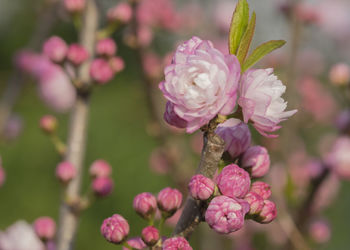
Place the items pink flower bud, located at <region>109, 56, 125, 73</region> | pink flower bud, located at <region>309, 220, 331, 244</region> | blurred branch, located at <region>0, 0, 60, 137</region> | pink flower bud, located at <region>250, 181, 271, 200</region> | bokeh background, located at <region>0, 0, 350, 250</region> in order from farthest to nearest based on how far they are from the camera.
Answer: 1. bokeh background, located at <region>0, 0, 350, 250</region>
2. blurred branch, located at <region>0, 0, 60, 137</region>
3. pink flower bud, located at <region>309, 220, 331, 244</region>
4. pink flower bud, located at <region>109, 56, 125, 73</region>
5. pink flower bud, located at <region>250, 181, 271, 200</region>

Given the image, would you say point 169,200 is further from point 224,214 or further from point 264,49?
point 264,49

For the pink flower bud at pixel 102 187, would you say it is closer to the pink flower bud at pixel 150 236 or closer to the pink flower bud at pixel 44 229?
the pink flower bud at pixel 44 229

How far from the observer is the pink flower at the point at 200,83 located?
77cm

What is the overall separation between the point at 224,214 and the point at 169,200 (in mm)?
152

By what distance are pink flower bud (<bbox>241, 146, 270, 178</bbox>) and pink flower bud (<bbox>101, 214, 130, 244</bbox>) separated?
0.82 ft

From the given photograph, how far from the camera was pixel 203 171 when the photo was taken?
2.63ft

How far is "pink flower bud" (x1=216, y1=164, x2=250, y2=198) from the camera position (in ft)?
2.57

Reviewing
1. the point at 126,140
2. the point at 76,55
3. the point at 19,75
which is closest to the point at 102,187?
the point at 76,55

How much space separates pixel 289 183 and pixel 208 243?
0.66m

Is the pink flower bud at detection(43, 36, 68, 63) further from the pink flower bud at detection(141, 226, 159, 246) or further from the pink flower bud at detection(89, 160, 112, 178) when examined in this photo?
the pink flower bud at detection(141, 226, 159, 246)

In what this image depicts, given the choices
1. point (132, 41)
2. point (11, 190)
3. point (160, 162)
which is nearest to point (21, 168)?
point (11, 190)

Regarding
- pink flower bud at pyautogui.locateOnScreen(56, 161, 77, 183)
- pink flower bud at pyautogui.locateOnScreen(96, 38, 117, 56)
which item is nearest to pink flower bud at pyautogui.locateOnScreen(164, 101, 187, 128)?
pink flower bud at pyautogui.locateOnScreen(56, 161, 77, 183)

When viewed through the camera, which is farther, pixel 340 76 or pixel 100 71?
pixel 340 76

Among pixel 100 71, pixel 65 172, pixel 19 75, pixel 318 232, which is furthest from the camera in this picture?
pixel 19 75
